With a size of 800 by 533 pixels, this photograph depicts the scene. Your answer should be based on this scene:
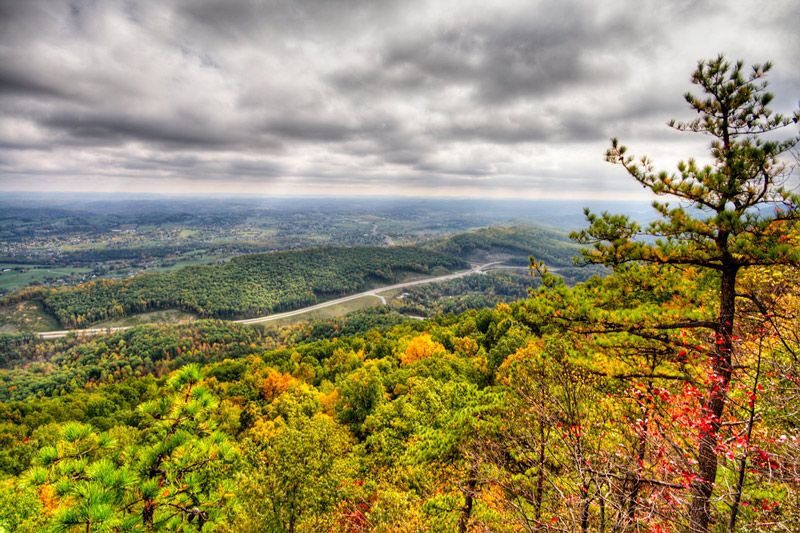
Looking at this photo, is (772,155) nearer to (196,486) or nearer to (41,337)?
(196,486)

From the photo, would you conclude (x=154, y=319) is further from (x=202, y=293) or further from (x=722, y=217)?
(x=722, y=217)

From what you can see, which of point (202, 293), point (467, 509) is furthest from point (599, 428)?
point (202, 293)

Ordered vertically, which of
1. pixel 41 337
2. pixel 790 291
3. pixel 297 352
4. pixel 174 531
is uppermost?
pixel 790 291

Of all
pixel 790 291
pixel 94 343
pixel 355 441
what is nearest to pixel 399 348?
pixel 355 441

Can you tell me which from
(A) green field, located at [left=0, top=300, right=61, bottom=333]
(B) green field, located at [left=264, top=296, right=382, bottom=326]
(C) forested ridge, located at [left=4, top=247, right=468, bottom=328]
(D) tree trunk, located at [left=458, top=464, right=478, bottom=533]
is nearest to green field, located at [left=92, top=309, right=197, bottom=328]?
(C) forested ridge, located at [left=4, top=247, right=468, bottom=328]

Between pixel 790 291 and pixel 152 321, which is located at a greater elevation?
pixel 790 291

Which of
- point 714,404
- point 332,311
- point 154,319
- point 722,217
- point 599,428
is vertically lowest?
point 332,311

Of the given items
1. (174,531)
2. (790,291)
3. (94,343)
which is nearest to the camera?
(174,531)
